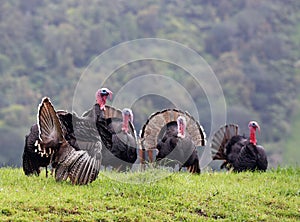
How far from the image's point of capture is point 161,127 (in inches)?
565

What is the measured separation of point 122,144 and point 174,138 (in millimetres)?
973

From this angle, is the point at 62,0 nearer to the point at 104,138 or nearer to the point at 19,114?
the point at 19,114

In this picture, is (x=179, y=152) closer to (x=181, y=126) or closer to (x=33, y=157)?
(x=181, y=126)

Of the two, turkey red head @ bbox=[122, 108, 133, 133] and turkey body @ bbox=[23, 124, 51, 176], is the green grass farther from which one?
turkey red head @ bbox=[122, 108, 133, 133]

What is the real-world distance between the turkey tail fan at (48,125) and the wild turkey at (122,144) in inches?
69.2

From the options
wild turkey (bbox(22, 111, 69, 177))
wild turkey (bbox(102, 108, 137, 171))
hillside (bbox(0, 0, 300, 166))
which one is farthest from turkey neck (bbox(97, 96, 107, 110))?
hillside (bbox(0, 0, 300, 166))

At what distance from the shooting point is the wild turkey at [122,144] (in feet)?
42.7

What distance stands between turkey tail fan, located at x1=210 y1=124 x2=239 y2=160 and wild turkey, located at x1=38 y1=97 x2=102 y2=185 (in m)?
5.47

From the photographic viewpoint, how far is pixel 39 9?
85.0 meters

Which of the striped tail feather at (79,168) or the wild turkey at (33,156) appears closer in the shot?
the striped tail feather at (79,168)

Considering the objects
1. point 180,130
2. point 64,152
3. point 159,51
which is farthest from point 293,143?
point 64,152

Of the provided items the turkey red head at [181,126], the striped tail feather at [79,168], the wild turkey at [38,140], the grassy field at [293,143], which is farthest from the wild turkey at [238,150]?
the grassy field at [293,143]

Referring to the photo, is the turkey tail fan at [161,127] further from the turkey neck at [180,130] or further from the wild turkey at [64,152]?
the wild turkey at [64,152]

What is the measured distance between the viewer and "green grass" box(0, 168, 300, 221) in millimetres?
9281
